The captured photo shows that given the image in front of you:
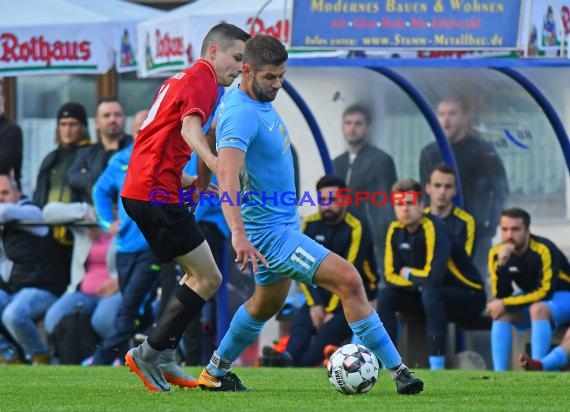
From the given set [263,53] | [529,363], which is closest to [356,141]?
[529,363]

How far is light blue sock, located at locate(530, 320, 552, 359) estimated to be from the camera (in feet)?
41.4

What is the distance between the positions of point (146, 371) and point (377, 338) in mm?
1370

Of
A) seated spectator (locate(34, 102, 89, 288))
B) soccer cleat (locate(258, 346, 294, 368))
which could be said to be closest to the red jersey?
soccer cleat (locate(258, 346, 294, 368))

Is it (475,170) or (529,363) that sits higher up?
(475,170)

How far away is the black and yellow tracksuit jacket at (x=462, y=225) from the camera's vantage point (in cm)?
1362

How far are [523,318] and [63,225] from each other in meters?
4.19

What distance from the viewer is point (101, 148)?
14469 mm

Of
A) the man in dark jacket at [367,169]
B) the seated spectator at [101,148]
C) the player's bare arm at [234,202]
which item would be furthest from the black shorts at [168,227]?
the man in dark jacket at [367,169]

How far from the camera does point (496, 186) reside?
14008 millimetres

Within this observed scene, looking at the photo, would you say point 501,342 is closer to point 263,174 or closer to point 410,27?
point 410,27

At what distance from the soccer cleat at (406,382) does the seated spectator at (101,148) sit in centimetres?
594

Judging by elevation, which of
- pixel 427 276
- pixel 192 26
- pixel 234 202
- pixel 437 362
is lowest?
pixel 437 362

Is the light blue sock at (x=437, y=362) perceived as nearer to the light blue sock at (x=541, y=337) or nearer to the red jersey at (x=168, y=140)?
the light blue sock at (x=541, y=337)

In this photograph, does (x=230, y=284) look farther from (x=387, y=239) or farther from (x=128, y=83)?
(x=128, y=83)
